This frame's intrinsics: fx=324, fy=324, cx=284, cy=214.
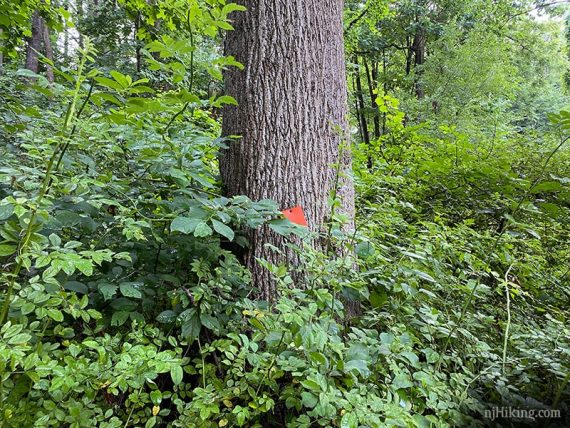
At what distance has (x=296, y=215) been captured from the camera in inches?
61.1

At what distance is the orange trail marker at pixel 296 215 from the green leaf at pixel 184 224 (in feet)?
1.70

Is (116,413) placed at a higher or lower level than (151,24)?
lower

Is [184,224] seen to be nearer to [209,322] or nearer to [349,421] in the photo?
[209,322]

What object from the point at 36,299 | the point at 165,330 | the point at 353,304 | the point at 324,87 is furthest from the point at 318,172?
the point at 36,299

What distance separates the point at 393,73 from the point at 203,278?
1111cm

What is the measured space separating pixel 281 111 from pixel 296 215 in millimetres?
530

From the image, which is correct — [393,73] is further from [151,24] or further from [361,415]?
[361,415]

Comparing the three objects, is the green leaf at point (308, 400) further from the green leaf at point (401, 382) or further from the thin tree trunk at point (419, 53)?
the thin tree trunk at point (419, 53)

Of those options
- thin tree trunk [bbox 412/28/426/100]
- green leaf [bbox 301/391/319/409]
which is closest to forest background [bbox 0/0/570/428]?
green leaf [bbox 301/391/319/409]

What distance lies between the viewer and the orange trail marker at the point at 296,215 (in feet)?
5.03

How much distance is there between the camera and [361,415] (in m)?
0.89

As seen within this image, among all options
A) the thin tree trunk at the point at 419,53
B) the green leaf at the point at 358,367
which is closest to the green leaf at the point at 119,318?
the green leaf at the point at 358,367

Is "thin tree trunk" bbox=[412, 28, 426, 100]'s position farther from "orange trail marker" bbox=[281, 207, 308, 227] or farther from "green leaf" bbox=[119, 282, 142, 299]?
"green leaf" bbox=[119, 282, 142, 299]

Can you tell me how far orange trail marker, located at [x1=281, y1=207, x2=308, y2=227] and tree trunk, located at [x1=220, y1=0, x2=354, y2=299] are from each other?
4 cm
